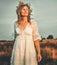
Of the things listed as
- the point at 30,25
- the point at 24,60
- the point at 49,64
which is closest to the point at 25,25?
the point at 30,25

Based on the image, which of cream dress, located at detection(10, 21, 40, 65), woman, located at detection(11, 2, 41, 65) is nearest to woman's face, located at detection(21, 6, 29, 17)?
woman, located at detection(11, 2, 41, 65)

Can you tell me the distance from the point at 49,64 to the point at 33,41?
360 cm

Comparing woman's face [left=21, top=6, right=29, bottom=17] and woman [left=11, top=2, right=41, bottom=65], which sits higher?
woman's face [left=21, top=6, right=29, bottom=17]

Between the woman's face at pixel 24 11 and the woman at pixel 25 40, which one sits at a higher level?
the woman's face at pixel 24 11

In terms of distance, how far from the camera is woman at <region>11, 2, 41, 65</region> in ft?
27.0

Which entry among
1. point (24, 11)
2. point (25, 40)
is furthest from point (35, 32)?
point (24, 11)

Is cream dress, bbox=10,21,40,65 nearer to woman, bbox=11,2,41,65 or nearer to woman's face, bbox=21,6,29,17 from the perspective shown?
woman, bbox=11,2,41,65

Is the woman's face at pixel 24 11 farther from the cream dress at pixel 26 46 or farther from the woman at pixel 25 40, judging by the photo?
the cream dress at pixel 26 46

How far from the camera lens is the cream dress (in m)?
8.22

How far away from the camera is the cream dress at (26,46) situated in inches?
324

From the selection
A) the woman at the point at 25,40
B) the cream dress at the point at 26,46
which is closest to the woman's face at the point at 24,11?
the woman at the point at 25,40

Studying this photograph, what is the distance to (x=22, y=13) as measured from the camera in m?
8.25

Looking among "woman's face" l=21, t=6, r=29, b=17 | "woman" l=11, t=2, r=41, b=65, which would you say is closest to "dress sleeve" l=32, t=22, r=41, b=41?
"woman" l=11, t=2, r=41, b=65

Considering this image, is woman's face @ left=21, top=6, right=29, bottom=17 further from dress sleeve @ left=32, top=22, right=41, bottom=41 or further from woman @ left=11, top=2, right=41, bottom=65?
dress sleeve @ left=32, top=22, right=41, bottom=41
